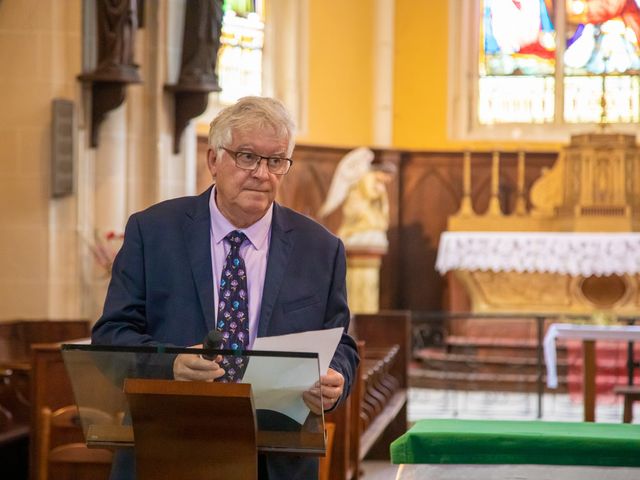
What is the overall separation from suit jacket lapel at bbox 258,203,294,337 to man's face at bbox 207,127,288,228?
7 cm

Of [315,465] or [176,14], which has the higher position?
[176,14]

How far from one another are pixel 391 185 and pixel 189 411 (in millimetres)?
13142

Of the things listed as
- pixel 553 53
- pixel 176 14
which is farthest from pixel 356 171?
pixel 176 14

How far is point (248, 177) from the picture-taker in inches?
108

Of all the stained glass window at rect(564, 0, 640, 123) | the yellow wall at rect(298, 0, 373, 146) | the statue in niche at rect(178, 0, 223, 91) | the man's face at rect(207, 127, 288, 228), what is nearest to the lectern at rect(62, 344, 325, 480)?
the man's face at rect(207, 127, 288, 228)

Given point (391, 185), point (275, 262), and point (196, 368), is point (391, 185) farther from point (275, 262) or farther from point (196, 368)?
point (196, 368)

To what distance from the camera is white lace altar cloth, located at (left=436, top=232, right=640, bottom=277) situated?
42.0 ft

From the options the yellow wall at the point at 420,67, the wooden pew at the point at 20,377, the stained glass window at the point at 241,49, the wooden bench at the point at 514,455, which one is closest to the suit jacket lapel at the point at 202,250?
the wooden bench at the point at 514,455

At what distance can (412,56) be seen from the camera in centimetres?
1608

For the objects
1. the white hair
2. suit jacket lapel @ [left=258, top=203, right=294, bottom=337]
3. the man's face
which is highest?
the white hair

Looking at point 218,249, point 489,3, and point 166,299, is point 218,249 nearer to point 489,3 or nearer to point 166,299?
point 166,299

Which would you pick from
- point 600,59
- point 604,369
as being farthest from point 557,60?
point 604,369

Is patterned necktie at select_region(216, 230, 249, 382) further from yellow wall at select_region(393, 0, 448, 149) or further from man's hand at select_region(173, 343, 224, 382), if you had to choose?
yellow wall at select_region(393, 0, 448, 149)

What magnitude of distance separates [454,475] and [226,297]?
2.04 ft
